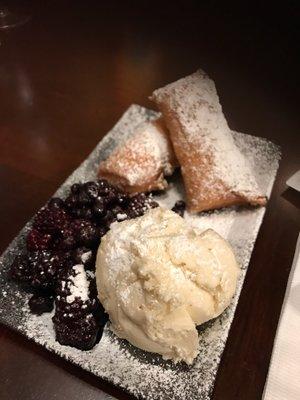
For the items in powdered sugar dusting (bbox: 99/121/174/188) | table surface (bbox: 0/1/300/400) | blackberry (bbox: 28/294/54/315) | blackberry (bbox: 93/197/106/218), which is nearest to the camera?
table surface (bbox: 0/1/300/400)

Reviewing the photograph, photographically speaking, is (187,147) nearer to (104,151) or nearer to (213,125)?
(213,125)

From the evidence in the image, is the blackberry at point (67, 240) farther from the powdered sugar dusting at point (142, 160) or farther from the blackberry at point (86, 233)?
the powdered sugar dusting at point (142, 160)

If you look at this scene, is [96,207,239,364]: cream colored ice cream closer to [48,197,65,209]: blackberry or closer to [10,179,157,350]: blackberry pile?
[10,179,157,350]: blackberry pile

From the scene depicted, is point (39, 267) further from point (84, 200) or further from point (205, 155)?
point (205, 155)

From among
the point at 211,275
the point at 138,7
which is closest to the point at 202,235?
the point at 211,275

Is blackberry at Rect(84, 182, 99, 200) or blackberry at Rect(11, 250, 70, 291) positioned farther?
blackberry at Rect(84, 182, 99, 200)

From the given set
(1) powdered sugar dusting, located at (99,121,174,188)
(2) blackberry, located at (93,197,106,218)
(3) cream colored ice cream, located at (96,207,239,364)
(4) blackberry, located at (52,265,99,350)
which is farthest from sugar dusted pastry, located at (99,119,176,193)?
(4) blackberry, located at (52,265,99,350)

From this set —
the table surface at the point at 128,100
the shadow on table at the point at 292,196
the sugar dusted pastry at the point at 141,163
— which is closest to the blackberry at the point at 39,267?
the table surface at the point at 128,100
